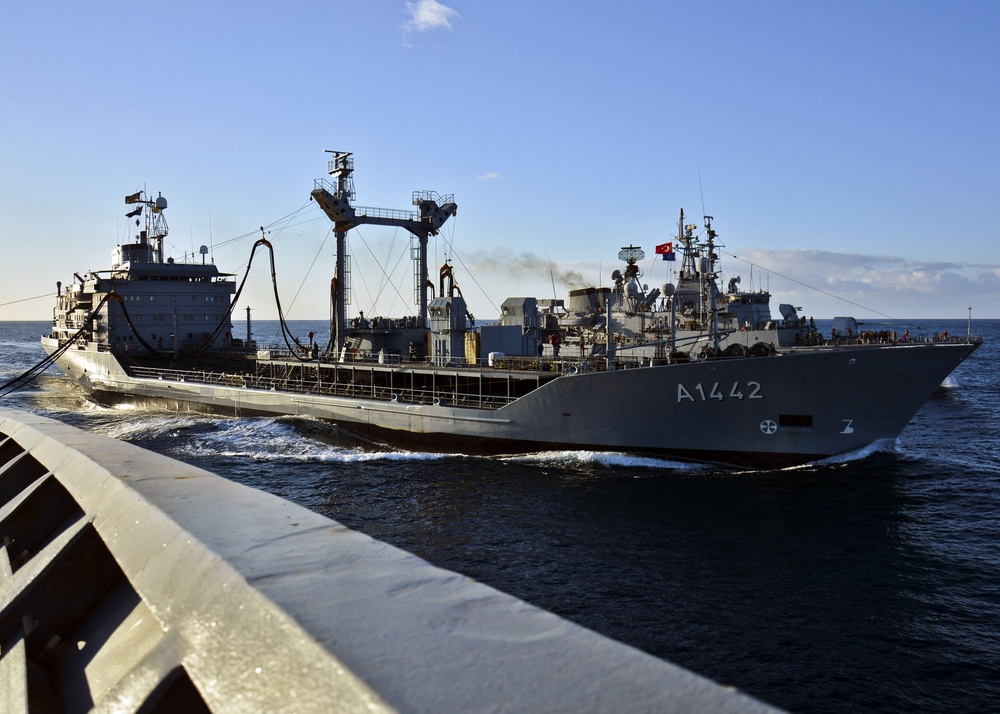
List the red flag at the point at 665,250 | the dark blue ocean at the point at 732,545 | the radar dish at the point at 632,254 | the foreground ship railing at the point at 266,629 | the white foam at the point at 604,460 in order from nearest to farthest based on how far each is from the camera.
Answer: the foreground ship railing at the point at 266,629
the dark blue ocean at the point at 732,545
the white foam at the point at 604,460
the red flag at the point at 665,250
the radar dish at the point at 632,254

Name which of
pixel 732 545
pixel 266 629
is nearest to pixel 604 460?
pixel 732 545

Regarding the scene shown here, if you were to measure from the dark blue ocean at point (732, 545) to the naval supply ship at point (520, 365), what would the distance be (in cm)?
104

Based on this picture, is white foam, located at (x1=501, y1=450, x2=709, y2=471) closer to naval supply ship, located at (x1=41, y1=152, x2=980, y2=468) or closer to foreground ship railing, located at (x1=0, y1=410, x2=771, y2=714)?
naval supply ship, located at (x1=41, y1=152, x2=980, y2=468)

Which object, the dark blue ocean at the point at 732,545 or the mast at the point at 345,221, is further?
the mast at the point at 345,221

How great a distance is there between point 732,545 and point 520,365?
12363 millimetres

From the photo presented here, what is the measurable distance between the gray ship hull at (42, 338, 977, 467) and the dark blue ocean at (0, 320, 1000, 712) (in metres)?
0.59

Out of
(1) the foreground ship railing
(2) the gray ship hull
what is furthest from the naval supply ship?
(1) the foreground ship railing

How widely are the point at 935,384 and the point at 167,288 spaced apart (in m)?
42.4

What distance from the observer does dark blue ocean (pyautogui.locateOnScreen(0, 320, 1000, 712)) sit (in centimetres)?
1074

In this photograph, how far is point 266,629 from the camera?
94.7 inches

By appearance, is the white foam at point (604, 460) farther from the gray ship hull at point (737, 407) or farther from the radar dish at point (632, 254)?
the radar dish at point (632, 254)

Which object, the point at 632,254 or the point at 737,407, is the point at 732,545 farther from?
the point at 632,254

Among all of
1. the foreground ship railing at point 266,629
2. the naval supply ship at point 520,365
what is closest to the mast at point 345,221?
the naval supply ship at point 520,365

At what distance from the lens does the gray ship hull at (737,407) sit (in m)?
20.7
